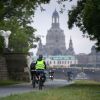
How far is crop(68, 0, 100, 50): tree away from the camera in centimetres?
3647

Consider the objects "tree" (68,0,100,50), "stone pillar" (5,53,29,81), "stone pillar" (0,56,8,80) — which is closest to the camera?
"tree" (68,0,100,50)

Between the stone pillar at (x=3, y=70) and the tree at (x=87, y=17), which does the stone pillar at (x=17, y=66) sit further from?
the tree at (x=87, y=17)

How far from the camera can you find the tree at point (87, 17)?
36469 mm

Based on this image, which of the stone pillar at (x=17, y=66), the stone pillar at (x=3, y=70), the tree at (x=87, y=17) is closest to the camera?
the tree at (x=87, y=17)

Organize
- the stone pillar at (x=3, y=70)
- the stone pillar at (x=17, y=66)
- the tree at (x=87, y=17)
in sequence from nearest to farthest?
1. the tree at (x=87, y=17)
2. the stone pillar at (x=3, y=70)
3. the stone pillar at (x=17, y=66)

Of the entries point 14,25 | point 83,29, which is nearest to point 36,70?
point 83,29

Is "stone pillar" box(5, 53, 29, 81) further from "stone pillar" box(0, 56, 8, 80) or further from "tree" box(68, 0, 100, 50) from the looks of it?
"tree" box(68, 0, 100, 50)

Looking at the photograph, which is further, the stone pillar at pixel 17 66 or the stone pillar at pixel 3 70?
the stone pillar at pixel 17 66

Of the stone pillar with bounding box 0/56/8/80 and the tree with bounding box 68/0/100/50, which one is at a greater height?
the tree with bounding box 68/0/100/50

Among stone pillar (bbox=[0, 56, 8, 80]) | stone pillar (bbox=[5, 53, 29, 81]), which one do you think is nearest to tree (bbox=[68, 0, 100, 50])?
stone pillar (bbox=[5, 53, 29, 81])

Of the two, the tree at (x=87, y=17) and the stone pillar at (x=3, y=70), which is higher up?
the tree at (x=87, y=17)

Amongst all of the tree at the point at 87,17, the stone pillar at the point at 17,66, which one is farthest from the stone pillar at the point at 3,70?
the tree at the point at 87,17

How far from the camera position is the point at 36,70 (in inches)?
1153

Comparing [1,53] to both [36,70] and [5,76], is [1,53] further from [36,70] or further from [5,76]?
[36,70]
